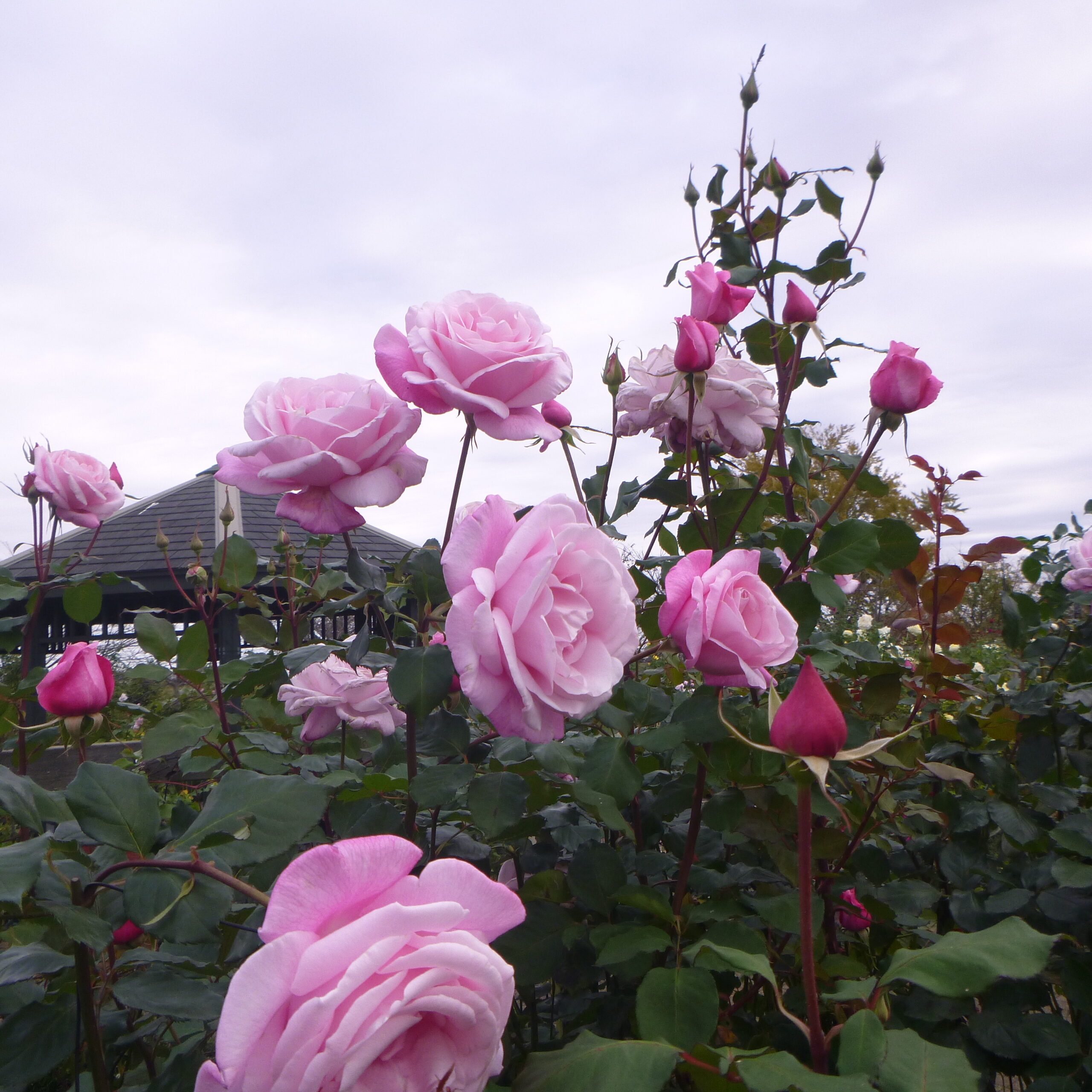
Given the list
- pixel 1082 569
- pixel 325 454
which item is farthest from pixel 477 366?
pixel 1082 569

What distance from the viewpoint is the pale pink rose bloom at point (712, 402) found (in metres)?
1.20

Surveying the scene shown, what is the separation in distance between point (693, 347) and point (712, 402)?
0.14m

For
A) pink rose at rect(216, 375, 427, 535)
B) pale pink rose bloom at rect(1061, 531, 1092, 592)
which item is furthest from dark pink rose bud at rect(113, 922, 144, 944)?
pale pink rose bloom at rect(1061, 531, 1092, 592)

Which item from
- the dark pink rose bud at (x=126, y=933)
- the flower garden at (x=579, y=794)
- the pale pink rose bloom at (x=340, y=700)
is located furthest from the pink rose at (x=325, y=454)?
the dark pink rose bud at (x=126, y=933)

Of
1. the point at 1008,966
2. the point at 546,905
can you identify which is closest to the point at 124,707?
the point at 546,905

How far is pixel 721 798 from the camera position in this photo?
38.4 inches

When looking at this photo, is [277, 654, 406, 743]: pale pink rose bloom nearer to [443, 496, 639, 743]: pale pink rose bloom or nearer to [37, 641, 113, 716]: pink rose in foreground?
[37, 641, 113, 716]: pink rose in foreground

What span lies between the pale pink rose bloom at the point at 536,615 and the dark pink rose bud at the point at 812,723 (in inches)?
7.3

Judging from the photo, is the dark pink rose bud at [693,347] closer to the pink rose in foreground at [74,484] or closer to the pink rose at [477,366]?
the pink rose at [477,366]

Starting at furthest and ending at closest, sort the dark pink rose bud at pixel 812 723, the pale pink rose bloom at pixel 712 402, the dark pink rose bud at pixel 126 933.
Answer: the pale pink rose bloom at pixel 712 402, the dark pink rose bud at pixel 126 933, the dark pink rose bud at pixel 812 723

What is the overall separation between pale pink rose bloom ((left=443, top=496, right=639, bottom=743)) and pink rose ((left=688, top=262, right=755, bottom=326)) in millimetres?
600

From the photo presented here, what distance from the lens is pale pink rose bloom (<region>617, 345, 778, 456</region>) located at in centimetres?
120

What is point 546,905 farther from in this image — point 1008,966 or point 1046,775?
point 1046,775

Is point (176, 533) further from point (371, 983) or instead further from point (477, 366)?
point (371, 983)
